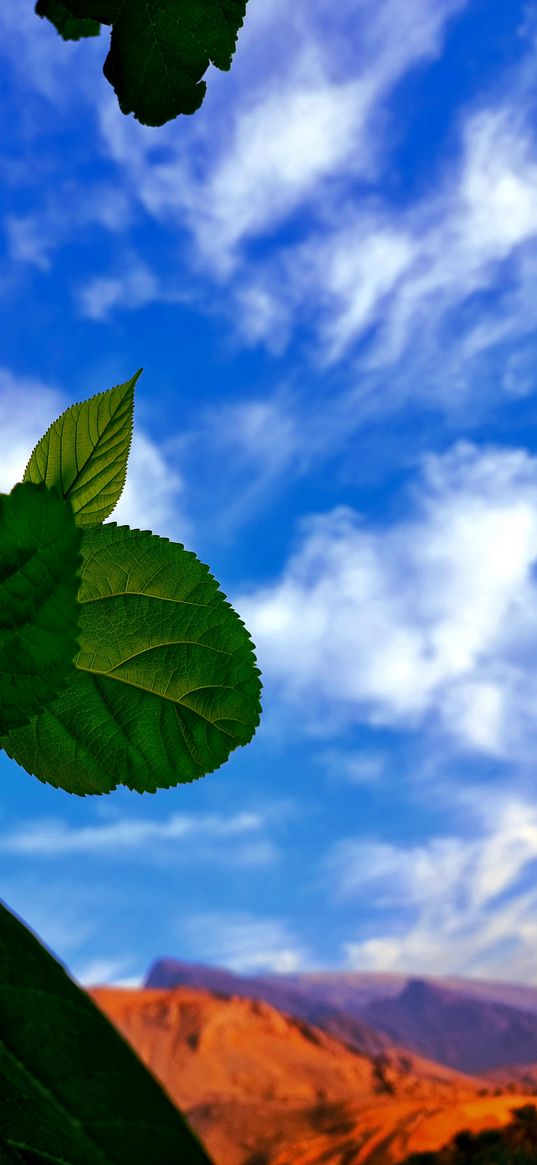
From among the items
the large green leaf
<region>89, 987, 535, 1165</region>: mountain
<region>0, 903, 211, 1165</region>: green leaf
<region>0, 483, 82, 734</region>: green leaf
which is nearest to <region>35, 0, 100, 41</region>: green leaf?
the large green leaf

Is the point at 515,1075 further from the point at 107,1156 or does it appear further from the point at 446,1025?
the point at 107,1156

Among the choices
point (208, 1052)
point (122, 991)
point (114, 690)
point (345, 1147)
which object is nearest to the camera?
point (114, 690)

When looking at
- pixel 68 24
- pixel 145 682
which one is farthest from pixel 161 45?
pixel 145 682

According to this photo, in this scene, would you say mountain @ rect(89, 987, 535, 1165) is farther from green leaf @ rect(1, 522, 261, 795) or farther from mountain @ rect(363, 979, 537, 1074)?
green leaf @ rect(1, 522, 261, 795)

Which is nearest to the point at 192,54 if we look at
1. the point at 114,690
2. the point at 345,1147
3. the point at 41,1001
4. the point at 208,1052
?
the point at 114,690

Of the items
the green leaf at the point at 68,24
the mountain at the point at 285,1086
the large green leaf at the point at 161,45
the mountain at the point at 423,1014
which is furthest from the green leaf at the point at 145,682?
the mountain at the point at 423,1014

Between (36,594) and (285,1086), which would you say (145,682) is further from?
(285,1086)
